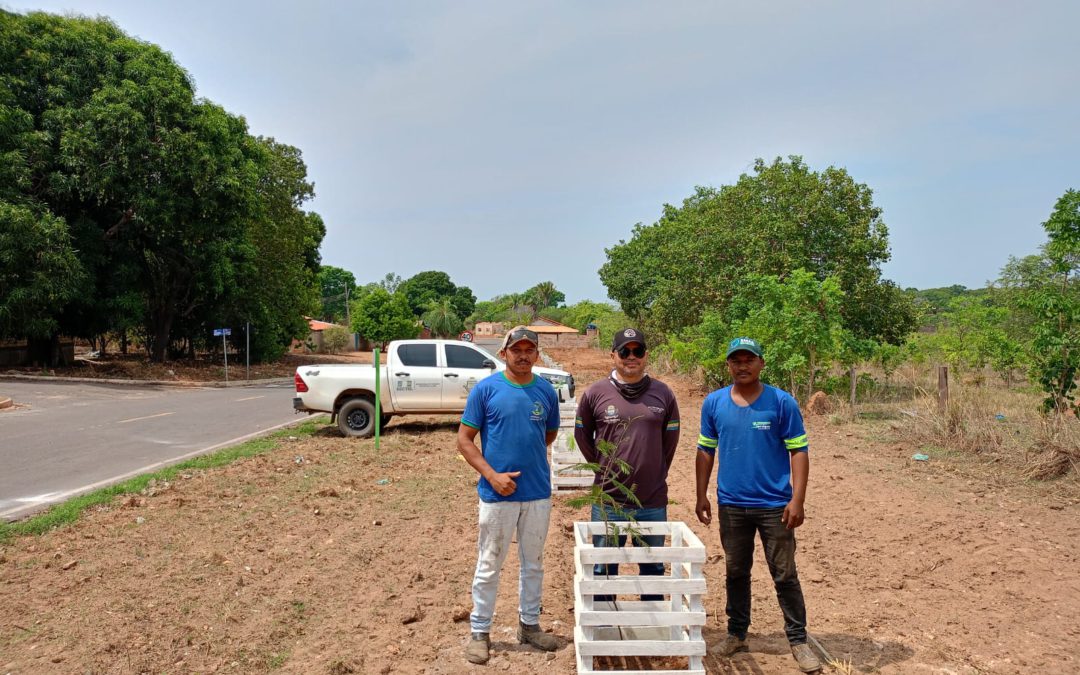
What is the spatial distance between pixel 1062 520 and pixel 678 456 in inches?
202

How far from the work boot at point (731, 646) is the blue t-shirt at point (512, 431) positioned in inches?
53.4

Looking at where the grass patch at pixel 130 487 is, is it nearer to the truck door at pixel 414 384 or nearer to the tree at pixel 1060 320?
the truck door at pixel 414 384

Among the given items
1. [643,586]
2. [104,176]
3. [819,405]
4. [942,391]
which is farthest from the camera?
[104,176]

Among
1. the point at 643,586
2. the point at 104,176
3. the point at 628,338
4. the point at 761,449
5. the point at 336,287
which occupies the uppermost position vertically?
the point at 336,287

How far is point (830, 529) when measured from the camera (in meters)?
7.11

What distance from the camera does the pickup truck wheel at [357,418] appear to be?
1262 centimetres

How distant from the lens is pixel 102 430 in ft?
42.9

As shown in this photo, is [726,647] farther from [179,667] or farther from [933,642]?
[179,667]

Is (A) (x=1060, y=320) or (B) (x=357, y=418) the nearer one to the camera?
(A) (x=1060, y=320)

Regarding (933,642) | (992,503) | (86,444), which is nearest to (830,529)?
(992,503)

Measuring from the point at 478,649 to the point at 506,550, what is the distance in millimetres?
572

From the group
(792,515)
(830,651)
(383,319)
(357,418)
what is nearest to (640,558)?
(792,515)

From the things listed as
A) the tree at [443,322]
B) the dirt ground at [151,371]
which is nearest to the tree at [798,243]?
the dirt ground at [151,371]

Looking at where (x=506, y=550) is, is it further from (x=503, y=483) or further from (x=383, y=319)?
(x=383, y=319)
